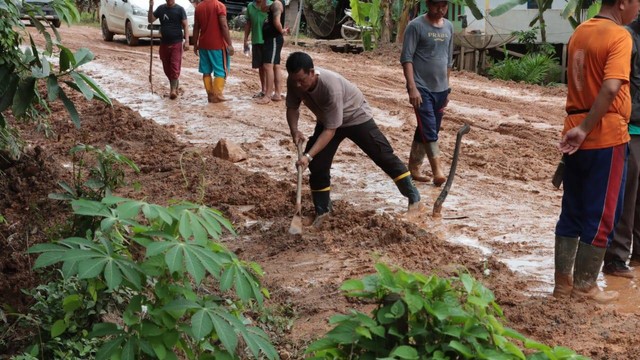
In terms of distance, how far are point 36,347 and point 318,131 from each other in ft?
11.5

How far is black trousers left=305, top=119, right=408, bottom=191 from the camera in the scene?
23.9ft

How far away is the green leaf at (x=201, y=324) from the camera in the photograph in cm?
339

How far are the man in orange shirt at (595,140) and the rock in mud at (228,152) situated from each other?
4.97m

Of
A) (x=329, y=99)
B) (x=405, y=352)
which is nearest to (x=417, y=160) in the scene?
(x=329, y=99)

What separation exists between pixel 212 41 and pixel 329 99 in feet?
22.4

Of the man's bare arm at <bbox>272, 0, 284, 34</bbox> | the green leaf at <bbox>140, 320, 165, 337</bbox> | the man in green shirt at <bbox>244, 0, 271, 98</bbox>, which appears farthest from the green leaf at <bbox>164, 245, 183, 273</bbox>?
the man in green shirt at <bbox>244, 0, 271, 98</bbox>

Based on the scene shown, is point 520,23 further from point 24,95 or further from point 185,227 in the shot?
point 185,227

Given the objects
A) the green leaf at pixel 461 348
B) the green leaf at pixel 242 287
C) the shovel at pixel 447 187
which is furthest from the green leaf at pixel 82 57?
the shovel at pixel 447 187

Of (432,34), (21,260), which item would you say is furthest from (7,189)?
(432,34)

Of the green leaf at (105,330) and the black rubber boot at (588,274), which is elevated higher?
the green leaf at (105,330)

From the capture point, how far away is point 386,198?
27.7 feet

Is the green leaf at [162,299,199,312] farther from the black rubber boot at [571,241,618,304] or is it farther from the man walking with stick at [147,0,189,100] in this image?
the man walking with stick at [147,0,189,100]

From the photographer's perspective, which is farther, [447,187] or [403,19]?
[403,19]

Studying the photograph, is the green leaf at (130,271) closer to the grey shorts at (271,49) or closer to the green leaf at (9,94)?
the green leaf at (9,94)
